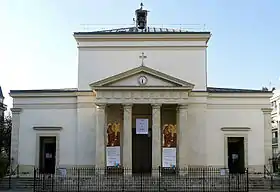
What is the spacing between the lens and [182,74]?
39406mm

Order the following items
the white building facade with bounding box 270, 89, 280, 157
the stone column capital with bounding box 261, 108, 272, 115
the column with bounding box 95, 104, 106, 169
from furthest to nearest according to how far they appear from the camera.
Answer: the white building facade with bounding box 270, 89, 280, 157 < the stone column capital with bounding box 261, 108, 272, 115 < the column with bounding box 95, 104, 106, 169

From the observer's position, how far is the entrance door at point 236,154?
39553 mm

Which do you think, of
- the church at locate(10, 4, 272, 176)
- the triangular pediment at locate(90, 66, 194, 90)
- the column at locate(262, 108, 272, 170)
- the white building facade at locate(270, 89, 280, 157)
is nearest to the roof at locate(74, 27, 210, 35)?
the church at locate(10, 4, 272, 176)

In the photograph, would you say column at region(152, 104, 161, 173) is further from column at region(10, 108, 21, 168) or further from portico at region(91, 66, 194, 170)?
column at region(10, 108, 21, 168)

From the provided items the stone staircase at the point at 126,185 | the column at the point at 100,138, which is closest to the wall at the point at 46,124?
the column at the point at 100,138

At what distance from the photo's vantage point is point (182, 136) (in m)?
35.7

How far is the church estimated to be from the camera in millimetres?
37531

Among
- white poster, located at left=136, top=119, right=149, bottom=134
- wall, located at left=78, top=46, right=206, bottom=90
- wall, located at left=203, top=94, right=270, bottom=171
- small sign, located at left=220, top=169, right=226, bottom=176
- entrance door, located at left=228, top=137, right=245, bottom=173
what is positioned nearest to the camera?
small sign, located at left=220, top=169, right=226, bottom=176

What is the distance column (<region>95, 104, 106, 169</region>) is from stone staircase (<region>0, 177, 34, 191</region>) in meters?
5.26

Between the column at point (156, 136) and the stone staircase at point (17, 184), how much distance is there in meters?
9.24

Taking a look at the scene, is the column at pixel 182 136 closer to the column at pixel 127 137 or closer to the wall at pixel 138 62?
the column at pixel 127 137

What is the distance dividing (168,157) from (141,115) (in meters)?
5.00

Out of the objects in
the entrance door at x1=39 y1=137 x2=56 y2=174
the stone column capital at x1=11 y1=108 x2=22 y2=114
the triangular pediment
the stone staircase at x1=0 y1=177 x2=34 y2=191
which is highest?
the triangular pediment

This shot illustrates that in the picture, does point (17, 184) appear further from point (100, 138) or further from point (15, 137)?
point (15, 137)
